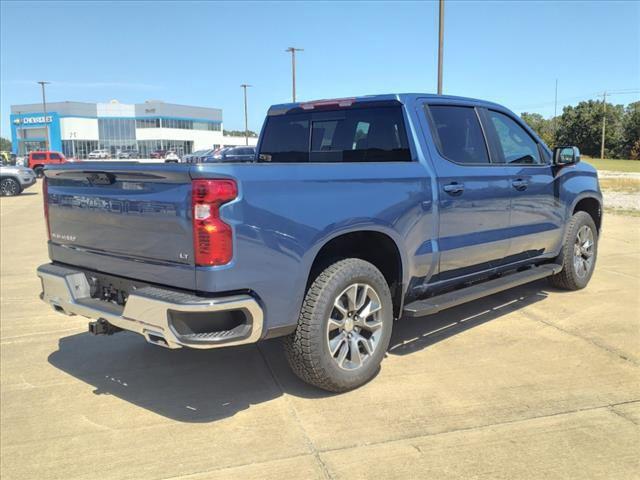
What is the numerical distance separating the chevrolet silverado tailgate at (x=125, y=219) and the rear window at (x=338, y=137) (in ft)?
6.51

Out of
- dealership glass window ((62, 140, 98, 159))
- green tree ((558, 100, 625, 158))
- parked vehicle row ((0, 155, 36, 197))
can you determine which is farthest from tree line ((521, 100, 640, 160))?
dealership glass window ((62, 140, 98, 159))

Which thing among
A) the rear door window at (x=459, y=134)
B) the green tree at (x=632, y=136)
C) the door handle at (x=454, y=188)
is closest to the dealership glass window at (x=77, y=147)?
the green tree at (x=632, y=136)

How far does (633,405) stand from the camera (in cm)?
357

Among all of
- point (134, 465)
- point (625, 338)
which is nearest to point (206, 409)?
point (134, 465)

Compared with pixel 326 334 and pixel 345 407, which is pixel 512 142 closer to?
pixel 326 334

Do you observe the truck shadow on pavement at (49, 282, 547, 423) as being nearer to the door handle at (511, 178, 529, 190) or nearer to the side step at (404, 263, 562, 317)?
the side step at (404, 263, 562, 317)

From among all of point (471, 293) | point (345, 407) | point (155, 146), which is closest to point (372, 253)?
point (471, 293)

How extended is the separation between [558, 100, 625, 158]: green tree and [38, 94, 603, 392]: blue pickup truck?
66236 mm

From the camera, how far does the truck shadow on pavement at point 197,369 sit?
374 centimetres

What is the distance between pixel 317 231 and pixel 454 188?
58.4 inches

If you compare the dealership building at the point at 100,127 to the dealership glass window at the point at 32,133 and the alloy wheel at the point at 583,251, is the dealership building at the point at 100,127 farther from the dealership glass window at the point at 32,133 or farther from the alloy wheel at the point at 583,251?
the alloy wheel at the point at 583,251

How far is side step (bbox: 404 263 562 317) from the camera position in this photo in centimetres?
405

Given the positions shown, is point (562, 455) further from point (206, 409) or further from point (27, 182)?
point (27, 182)

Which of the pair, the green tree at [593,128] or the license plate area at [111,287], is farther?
the green tree at [593,128]
